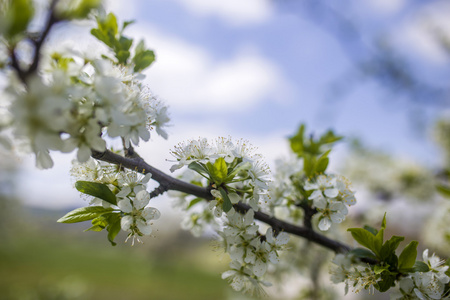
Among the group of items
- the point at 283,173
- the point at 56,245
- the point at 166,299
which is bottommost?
the point at 56,245

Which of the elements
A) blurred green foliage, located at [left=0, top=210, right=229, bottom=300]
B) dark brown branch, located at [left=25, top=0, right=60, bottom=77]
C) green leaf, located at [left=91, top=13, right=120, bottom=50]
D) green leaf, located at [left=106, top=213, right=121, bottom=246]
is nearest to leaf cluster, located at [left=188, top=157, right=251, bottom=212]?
green leaf, located at [left=106, top=213, right=121, bottom=246]

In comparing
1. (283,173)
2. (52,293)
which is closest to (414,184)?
(283,173)

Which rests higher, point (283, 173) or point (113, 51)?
point (113, 51)

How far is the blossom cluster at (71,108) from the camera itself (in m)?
0.47

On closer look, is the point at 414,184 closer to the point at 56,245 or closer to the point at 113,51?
the point at 113,51

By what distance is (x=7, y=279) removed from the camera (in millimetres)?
13352

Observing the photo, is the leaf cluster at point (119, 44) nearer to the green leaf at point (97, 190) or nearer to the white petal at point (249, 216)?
the green leaf at point (97, 190)

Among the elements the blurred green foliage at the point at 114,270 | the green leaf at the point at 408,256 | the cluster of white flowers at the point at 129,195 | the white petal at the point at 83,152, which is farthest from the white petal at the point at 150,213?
the blurred green foliage at the point at 114,270

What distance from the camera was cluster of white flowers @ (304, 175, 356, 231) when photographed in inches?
34.2

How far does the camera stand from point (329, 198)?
889 millimetres

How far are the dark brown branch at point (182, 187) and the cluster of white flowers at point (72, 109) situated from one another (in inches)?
2.7

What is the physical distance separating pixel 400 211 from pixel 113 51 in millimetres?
2726

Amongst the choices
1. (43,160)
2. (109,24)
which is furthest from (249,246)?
(109,24)

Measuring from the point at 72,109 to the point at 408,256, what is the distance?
2.60ft
